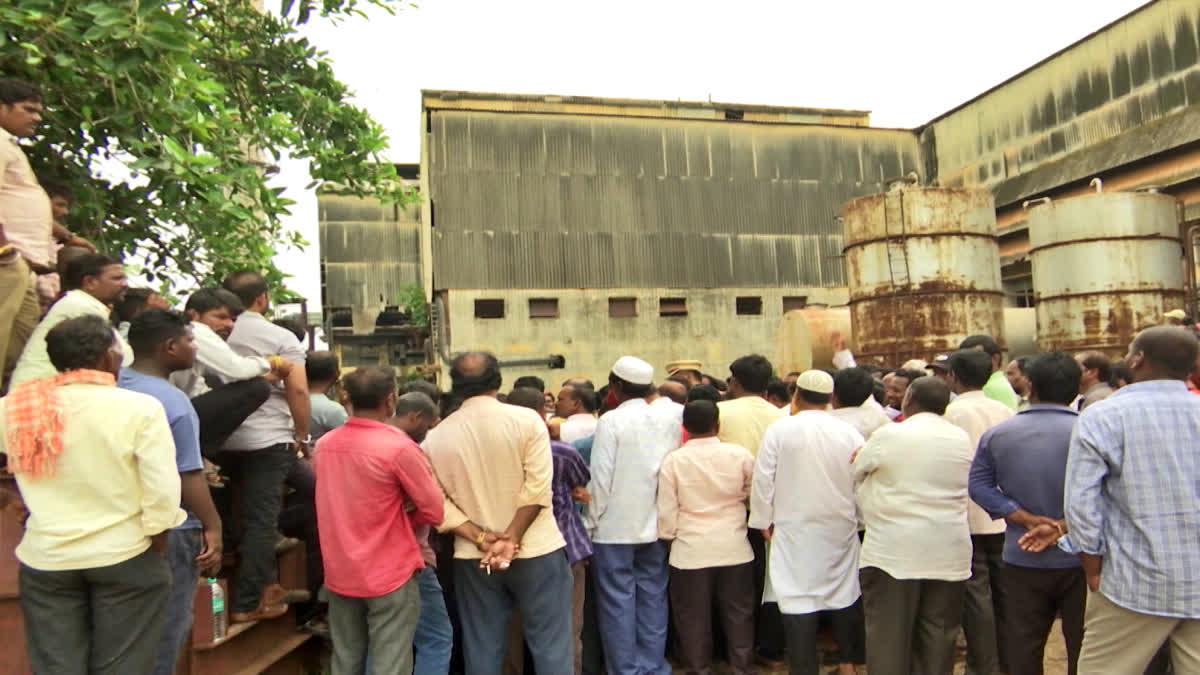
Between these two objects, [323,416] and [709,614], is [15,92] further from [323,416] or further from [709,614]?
[709,614]

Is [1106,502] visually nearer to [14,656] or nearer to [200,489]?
[200,489]

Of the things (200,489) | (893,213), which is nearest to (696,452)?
(200,489)

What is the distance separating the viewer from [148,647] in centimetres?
323

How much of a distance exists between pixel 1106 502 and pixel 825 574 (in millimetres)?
1872

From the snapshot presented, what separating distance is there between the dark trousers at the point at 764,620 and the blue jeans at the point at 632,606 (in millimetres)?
876

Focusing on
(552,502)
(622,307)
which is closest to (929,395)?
(552,502)

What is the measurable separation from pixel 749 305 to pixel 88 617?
23331 millimetres

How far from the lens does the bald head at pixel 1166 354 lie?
10.9 feet

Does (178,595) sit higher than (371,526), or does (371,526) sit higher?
(371,526)

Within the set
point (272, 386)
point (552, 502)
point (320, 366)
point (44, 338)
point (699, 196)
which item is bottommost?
point (552, 502)

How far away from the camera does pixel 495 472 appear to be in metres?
4.24

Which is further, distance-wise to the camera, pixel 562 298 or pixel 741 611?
pixel 562 298

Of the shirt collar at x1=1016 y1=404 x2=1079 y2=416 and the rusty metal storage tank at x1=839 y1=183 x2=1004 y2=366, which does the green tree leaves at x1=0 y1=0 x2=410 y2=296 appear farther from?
the rusty metal storage tank at x1=839 y1=183 x2=1004 y2=366

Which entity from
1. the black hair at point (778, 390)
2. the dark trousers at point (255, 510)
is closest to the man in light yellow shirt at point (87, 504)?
Answer: the dark trousers at point (255, 510)
